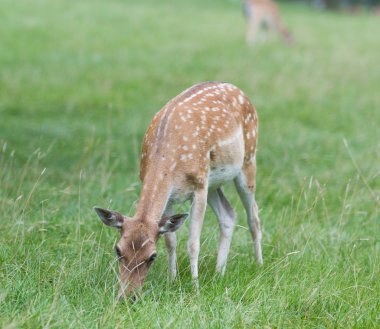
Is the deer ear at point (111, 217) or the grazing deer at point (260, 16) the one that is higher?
the deer ear at point (111, 217)

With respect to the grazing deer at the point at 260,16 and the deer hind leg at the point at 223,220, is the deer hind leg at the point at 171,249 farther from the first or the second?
the grazing deer at the point at 260,16

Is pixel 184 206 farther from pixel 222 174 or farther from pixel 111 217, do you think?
pixel 111 217

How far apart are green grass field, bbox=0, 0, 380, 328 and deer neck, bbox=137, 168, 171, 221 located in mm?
449

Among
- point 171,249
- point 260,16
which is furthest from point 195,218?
point 260,16

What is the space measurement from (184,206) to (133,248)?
85.2 inches

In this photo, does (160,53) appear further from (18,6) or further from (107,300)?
(107,300)

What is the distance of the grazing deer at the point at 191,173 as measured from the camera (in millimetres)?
5379

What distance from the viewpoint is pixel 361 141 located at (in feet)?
36.7

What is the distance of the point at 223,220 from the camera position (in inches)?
259

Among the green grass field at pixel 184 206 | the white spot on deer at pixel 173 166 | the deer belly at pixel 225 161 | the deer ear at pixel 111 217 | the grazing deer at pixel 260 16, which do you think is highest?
the white spot on deer at pixel 173 166

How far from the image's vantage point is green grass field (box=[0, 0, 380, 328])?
209 inches

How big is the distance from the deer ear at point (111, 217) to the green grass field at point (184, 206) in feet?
1.23

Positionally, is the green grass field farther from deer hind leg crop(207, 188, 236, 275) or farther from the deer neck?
the deer neck

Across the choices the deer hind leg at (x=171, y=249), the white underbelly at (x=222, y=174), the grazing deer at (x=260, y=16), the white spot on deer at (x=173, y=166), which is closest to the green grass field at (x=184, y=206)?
the deer hind leg at (x=171, y=249)
